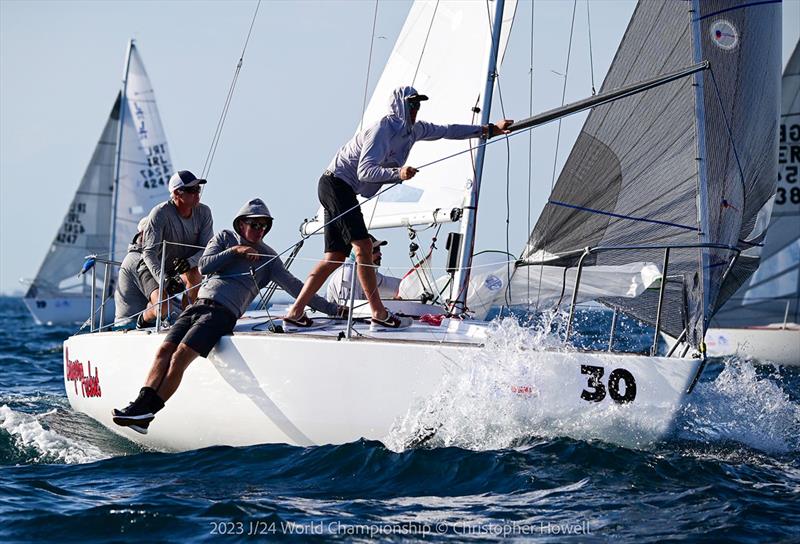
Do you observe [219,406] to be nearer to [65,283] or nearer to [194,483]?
[194,483]

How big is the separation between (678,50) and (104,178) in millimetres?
27266

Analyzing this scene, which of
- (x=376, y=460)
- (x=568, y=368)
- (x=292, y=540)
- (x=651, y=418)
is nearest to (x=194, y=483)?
(x=376, y=460)

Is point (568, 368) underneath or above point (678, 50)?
underneath

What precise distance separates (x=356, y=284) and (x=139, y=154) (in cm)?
A: 2125

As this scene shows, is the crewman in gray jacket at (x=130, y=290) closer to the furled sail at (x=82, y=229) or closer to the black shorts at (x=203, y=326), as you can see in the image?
the black shorts at (x=203, y=326)

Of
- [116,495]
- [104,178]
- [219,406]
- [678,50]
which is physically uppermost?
[104,178]

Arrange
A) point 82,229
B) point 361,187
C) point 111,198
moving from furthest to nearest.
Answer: point 82,229, point 111,198, point 361,187

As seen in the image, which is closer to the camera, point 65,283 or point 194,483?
point 194,483

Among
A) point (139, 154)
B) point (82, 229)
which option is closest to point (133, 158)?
point (139, 154)

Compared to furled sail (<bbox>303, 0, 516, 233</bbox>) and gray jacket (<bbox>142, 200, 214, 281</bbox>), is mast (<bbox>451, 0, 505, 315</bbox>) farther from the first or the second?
gray jacket (<bbox>142, 200, 214, 281</bbox>)

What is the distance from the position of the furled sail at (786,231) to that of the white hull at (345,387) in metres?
13.0

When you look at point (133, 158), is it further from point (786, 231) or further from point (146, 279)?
point (146, 279)

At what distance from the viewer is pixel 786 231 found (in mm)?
18047

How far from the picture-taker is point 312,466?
5531mm
